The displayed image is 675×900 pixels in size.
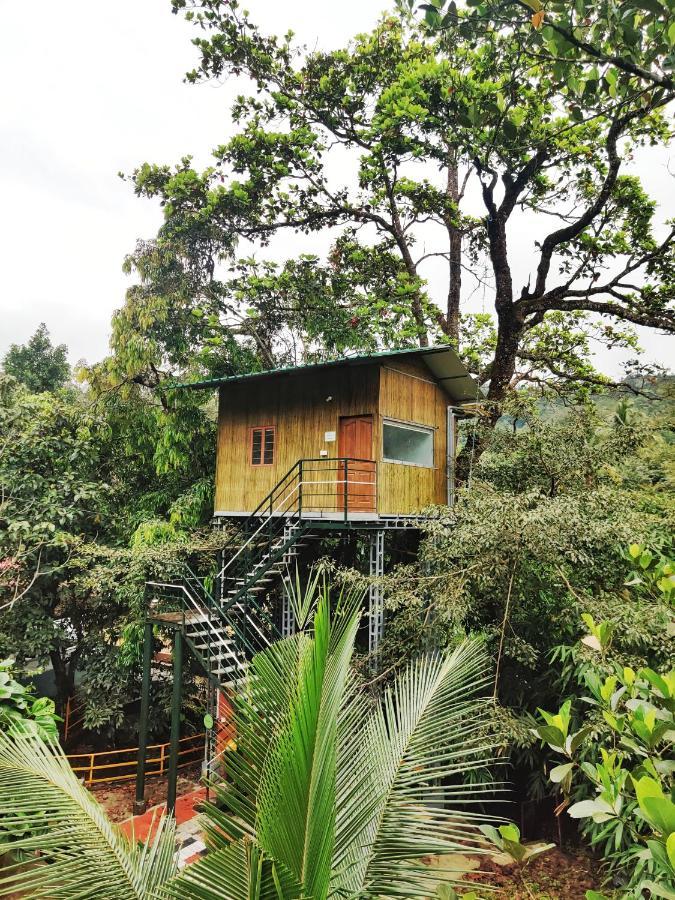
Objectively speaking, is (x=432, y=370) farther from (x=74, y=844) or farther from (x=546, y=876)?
(x=74, y=844)

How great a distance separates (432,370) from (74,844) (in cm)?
1069

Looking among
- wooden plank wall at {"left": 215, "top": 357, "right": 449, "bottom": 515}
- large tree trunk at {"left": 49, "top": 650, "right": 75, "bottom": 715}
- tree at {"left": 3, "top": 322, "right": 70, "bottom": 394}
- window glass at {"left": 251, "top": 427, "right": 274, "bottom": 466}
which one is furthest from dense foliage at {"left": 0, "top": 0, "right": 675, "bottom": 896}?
tree at {"left": 3, "top": 322, "right": 70, "bottom": 394}

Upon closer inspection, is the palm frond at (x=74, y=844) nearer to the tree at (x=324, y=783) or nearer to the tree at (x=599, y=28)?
the tree at (x=324, y=783)

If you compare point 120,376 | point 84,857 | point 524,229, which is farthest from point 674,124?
point 84,857

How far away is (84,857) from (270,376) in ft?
32.3

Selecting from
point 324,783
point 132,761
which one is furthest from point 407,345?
point 324,783

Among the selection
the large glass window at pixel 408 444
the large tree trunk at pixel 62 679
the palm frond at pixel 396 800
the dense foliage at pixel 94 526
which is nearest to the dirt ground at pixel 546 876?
the palm frond at pixel 396 800

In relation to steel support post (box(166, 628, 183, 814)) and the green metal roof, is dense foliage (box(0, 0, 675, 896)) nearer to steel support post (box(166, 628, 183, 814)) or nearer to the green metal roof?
the green metal roof

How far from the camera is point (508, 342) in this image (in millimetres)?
13812

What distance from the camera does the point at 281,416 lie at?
11.5 meters

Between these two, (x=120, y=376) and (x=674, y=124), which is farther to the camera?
(x=120, y=376)

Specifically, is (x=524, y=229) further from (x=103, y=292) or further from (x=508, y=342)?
(x=103, y=292)

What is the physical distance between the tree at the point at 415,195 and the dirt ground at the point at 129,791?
10454 mm

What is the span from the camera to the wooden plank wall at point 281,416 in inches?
414
